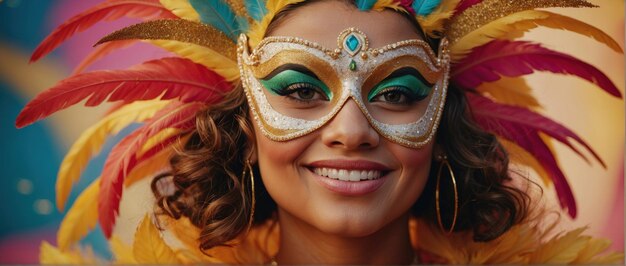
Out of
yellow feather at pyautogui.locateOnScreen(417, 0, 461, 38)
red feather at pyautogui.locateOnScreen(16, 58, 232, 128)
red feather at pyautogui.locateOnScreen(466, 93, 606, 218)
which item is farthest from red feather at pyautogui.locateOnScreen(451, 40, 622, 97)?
red feather at pyautogui.locateOnScreen(16, 58, 232, 128)

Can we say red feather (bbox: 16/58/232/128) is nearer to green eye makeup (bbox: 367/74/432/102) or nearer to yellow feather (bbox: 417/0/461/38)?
green eye makeup (bbox: 367/74/432/102)

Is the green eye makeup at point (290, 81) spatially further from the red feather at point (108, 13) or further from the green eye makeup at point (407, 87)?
the red feather at point (108, 13)

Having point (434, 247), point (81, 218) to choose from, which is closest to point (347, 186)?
point (434, 247)

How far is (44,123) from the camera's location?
9.81ft

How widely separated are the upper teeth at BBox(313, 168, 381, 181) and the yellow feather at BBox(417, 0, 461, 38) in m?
0.51

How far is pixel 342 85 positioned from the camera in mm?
2209

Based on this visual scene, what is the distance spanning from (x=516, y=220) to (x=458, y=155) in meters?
0.39

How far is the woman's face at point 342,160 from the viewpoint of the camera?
7.26 ft

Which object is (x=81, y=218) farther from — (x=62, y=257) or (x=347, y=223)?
(x=347, y=223)

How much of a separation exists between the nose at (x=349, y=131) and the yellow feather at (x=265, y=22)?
1.25ft

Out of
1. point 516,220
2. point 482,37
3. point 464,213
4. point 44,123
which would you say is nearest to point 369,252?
point 464,213

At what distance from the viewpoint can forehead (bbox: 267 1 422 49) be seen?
2.22 meters

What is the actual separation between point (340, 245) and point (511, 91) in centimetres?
99

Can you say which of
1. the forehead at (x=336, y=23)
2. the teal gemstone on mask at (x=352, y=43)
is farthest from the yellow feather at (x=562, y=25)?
the teal gemstone on mask at (x=352, y=43)
